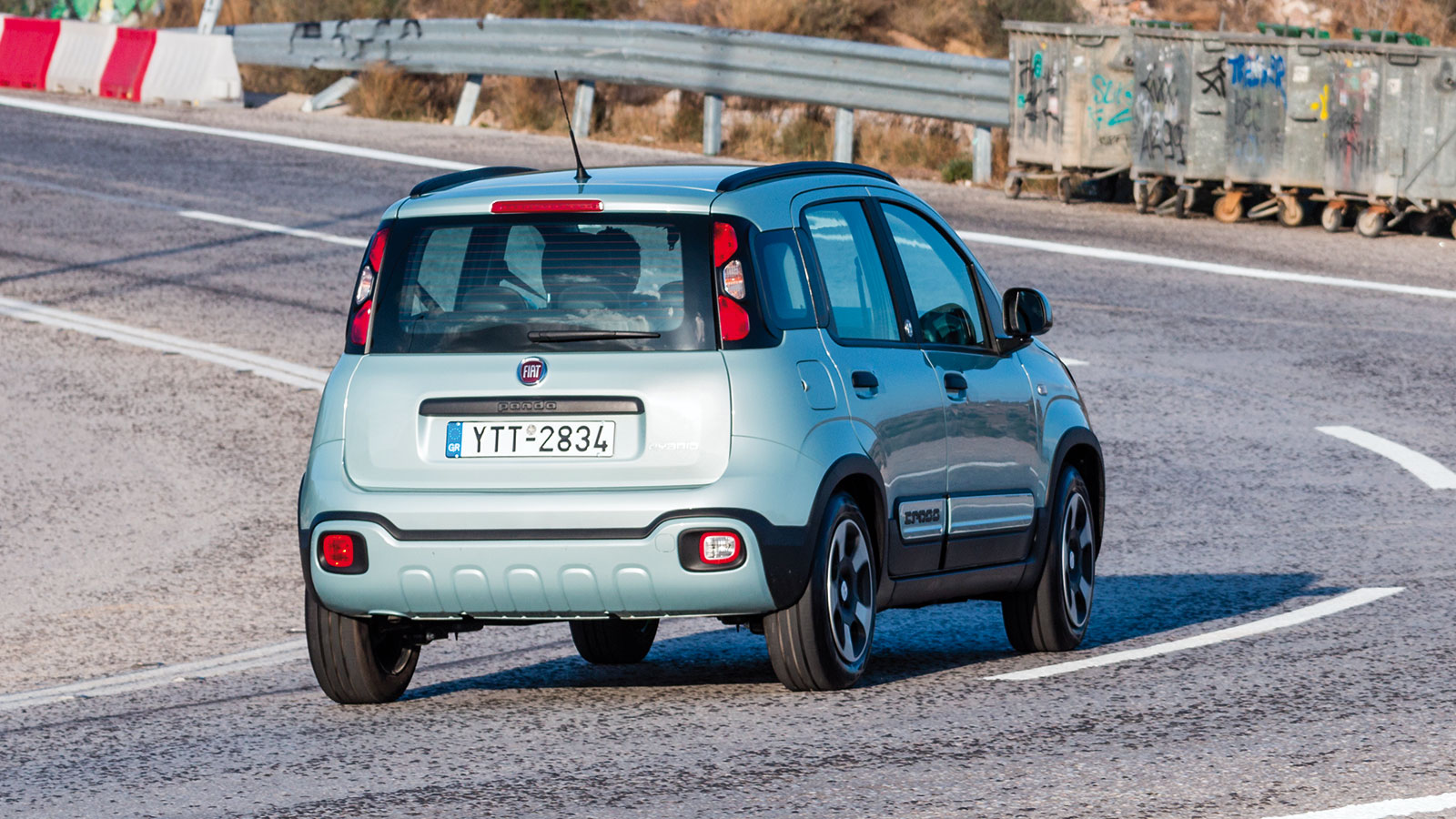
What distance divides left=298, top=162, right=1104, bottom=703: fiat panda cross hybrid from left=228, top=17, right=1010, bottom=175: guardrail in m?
15.9

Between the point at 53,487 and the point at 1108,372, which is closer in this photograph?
the point at 53,487

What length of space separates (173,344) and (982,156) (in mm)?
10132

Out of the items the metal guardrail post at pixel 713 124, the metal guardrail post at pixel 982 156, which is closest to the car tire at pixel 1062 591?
the metal guardrail post at pixel 982 156

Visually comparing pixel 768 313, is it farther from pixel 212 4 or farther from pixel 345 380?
pixel 212 4

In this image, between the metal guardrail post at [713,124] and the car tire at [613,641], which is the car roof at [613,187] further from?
the metal guardrail post at [713,124]

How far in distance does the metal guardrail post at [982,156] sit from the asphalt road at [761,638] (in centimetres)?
180

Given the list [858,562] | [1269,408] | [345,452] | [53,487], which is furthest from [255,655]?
[1269,408]

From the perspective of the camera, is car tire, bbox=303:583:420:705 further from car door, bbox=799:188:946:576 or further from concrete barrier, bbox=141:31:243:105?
concrete barrier, bbox=141:31:243:105

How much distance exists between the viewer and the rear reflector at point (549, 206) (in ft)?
21.9

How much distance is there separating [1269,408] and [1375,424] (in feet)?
2.32

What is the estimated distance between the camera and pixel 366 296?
22.4ft

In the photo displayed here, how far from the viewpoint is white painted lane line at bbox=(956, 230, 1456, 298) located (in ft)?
56.4

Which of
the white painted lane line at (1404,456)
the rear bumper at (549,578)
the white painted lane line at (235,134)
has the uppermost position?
the rear bumper at (549,578)

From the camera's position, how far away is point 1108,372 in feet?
47.9
